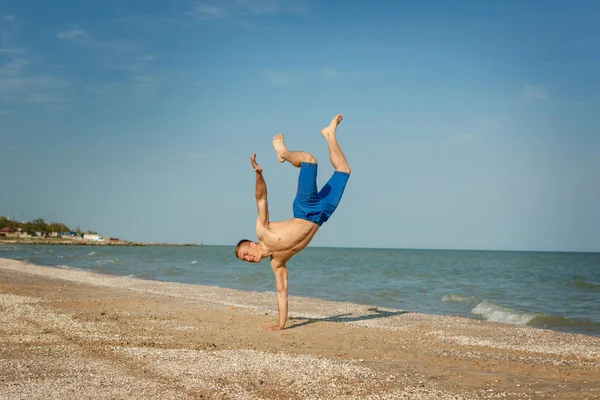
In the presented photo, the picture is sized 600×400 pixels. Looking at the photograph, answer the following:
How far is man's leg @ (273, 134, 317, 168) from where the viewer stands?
859 centimetres

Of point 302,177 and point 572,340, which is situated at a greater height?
point 302,177

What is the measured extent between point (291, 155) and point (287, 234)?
134 cm

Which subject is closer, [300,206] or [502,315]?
[300,206]

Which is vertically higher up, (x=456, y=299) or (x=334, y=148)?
(x=334, y=148)

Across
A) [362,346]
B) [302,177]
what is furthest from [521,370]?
[302,177]

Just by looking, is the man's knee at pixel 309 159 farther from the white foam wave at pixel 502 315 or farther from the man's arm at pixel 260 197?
the white foam wave at pixel 502 315

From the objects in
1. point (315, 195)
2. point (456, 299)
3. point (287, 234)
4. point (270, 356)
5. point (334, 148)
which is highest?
point (334, 148)

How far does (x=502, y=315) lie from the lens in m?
15.6

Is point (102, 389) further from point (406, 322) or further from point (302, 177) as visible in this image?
point (406, 322)

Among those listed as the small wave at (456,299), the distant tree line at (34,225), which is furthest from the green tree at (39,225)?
the small wave at (456,299)

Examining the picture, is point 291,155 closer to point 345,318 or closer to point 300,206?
point 300,206

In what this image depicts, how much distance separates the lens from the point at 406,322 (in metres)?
12.3

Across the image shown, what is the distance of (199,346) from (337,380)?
2797 mm

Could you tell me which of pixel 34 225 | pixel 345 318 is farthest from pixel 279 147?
pixel 34 225
